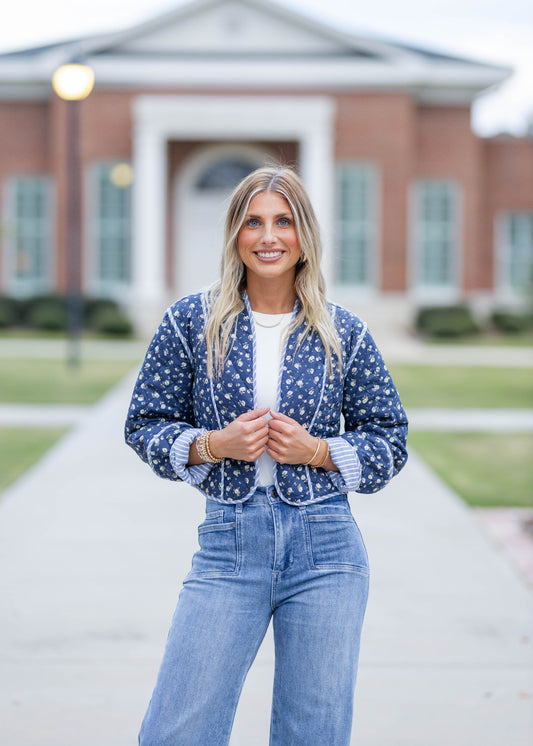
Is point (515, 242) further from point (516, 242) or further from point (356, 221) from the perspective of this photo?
point (356, 221)

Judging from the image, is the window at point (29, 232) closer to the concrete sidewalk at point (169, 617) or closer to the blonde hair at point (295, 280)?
the concrete sidewalk at point (169, 617)

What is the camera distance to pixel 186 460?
2430 millimetres

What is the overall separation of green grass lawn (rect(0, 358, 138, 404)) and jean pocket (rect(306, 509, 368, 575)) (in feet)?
31.2

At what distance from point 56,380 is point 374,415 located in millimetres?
11444

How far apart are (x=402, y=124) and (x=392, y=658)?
19954 millimetres

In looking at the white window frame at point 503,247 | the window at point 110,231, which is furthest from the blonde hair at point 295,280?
the white window frame at point 503,247

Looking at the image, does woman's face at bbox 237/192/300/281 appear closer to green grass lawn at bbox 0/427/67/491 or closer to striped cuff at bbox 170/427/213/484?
striped cuff at bbox 170/427/213/484

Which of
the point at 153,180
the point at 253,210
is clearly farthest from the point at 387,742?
the point at 153,180

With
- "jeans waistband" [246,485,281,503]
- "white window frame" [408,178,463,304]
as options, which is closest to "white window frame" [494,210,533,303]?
"white window frame" [408,178,463,304]

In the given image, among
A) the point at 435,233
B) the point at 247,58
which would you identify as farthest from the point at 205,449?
the point at 435,233

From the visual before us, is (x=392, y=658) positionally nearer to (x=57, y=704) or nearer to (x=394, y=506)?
(x=57, y=704)

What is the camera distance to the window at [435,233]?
23844mm

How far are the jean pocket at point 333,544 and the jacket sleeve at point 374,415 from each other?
126 mm

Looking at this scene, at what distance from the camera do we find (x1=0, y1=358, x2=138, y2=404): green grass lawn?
12.0 metres
